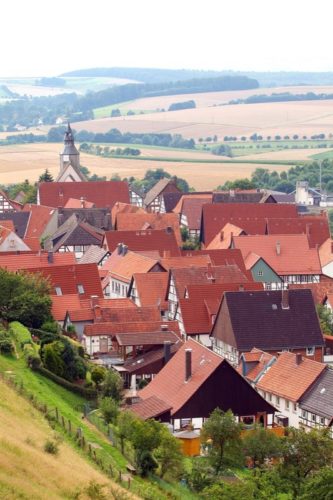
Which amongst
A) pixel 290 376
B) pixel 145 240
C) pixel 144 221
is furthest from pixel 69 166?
pixel 290 376

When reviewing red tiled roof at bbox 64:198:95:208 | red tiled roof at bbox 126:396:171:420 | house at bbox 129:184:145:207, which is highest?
red tiled roof at bbox 126:396:171:420

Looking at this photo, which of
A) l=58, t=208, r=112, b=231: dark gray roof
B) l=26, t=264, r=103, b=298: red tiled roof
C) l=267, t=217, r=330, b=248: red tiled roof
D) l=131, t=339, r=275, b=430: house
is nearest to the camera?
l=131, t=339, r=275, b=430: house

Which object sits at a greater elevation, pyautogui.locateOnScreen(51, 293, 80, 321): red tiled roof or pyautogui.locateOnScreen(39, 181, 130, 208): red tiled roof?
pyautogui.locateOnScreen(51, 293, 80, 321): red tiled roof

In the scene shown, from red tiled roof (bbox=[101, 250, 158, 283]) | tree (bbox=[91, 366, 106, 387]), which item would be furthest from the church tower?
tree (bbox=[91, 366, 106, 387])

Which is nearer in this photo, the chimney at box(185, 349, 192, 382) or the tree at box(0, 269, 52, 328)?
the chimney at box(185, 349, 192, 382)

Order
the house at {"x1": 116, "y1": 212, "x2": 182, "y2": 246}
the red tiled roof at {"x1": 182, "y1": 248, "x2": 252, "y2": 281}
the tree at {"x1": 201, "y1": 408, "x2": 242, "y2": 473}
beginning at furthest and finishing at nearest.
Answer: the house at {"x1": 116, "y1": 212, "x2": 182, "y2": 246} < the red tiled roof at {"x1": 182, "y1": 248, "x2": 252, "y2": 281} < the tree at {"x1": 201, "y1": 408, "x2": 242, "y2": 473}

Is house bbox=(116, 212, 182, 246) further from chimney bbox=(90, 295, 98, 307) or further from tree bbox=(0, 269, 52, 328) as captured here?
tree bbox=(0, 269, 52, 328)

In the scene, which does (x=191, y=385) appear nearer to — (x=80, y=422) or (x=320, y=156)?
(x=80, y=422)
